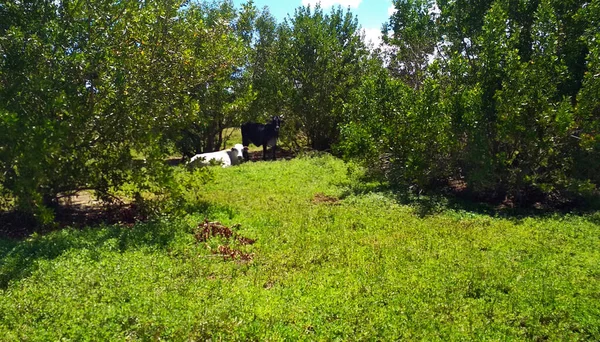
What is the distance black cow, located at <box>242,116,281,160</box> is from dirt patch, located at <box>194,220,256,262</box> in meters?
11.3

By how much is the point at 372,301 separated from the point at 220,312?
1.54 m

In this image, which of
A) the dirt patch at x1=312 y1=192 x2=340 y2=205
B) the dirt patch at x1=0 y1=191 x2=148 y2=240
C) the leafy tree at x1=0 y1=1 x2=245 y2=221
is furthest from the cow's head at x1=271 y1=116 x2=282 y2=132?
the dirt patch at x1=0 y1=191 x2=148 y2=240

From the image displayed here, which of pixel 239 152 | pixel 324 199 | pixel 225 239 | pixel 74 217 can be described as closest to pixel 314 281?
pixel 225 239

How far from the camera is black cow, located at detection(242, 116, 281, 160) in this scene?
1864cm

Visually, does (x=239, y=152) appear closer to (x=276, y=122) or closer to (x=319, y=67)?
(x=276, y=122)

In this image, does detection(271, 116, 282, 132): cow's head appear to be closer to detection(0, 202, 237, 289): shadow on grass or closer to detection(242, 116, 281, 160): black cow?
detection(242, 116, 281, 160): black cow

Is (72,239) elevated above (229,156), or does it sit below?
below

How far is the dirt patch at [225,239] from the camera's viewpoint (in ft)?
20.5

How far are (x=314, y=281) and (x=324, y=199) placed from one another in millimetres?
4753

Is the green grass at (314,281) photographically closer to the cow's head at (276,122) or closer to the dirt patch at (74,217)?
the dirt patch at (74,217)

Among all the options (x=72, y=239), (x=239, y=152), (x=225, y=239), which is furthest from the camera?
(x=239, y=152)

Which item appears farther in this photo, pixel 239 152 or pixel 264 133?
pixel 264 133

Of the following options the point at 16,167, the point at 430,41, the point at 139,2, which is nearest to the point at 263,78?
the point at 430,41

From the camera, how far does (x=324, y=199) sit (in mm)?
10055
